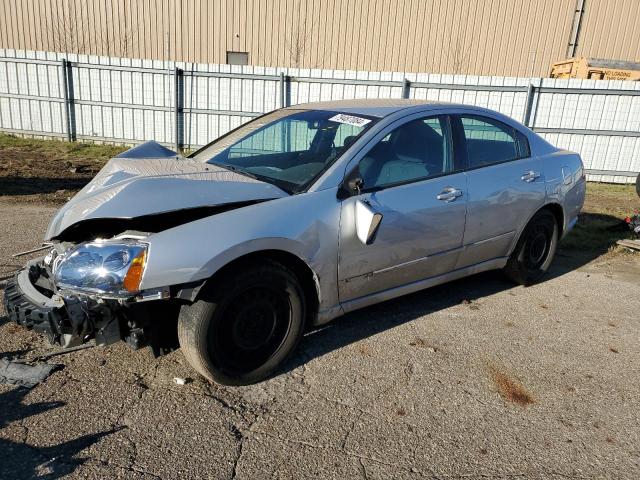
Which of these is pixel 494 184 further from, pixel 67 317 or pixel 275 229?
pixel 67 317

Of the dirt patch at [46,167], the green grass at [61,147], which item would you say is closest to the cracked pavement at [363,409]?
the dirt patch at [46,167]

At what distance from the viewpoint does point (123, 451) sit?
251 cm

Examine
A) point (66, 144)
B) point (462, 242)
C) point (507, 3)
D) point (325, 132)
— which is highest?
point (507, 3)

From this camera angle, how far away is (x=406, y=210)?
3574 millimetres

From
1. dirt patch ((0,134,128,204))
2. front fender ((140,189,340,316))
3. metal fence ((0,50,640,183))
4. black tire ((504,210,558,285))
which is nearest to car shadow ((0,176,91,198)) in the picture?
dirt patch ((0,134,128,204))

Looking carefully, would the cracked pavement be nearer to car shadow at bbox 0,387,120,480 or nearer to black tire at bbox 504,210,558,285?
car shadow at bbox 0,387,120,480

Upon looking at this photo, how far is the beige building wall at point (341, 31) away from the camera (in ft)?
56.7

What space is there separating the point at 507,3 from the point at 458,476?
1800cm

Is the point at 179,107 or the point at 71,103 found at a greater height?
the point at 179,107

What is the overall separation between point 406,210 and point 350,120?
2.61 feet

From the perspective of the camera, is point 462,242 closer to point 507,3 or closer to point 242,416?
point 242,416

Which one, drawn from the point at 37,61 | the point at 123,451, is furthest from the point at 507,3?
the point at 123,451

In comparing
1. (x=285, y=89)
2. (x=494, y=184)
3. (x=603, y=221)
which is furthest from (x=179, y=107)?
(x=494, y=184)

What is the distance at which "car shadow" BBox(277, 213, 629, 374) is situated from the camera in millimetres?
3688
